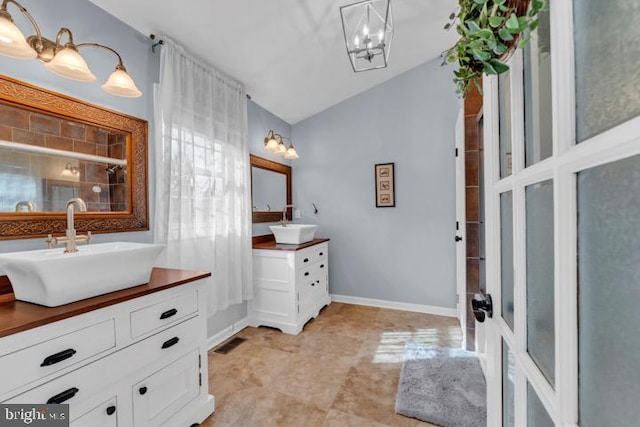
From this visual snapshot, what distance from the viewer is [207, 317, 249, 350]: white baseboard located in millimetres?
2454

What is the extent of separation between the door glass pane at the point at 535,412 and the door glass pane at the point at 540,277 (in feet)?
0.24

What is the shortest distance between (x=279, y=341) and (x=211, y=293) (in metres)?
0.77

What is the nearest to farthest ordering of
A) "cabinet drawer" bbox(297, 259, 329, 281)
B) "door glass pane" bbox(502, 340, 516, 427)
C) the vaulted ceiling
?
1. "door glass pane" bbox(502, 340, 516, 427)
2. the vaulted ceiling
3. "cabinet drawer" bbox(297, 259, 329, 281)

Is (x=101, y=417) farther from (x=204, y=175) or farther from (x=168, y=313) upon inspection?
(x=204, y=175)

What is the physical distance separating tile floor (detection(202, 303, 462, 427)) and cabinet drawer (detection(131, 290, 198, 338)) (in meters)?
0.69

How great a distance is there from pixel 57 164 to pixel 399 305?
10.7ft

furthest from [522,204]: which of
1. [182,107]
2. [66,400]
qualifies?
[182,107]

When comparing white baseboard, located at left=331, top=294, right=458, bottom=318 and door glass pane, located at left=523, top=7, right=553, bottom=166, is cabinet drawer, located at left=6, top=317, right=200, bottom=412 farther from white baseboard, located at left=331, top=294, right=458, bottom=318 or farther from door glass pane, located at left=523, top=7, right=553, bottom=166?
white baseboard, located at left=331, top=294, right=458, bottom=318

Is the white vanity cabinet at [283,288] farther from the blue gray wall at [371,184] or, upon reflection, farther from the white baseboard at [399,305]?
the white baseboard at [399,305]

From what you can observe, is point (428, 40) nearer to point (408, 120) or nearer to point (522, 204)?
point (408, 120)

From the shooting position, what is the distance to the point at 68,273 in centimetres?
107

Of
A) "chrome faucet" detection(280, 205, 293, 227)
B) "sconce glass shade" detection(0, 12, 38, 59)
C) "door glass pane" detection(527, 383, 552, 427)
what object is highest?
"sconce glass shade" detection(0, 12, 38, 59)

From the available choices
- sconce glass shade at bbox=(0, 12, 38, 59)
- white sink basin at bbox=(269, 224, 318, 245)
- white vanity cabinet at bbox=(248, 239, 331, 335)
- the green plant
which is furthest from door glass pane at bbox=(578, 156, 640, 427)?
white sink basin at bbox=(269, 224, 318, 245)

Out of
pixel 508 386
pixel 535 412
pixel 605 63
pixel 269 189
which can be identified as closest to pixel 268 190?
pixel 269 189
